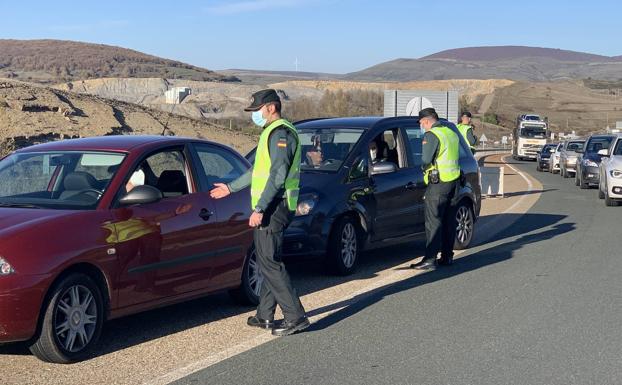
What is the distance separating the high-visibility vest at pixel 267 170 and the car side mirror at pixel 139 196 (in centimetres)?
78

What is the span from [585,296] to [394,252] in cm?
378

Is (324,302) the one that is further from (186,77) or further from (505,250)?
(186,77)

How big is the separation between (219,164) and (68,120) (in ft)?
80.3

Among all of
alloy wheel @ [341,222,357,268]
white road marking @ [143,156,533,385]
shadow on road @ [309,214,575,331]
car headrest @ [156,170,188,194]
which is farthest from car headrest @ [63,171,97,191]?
alloy wheel @ [341,222,357,268]

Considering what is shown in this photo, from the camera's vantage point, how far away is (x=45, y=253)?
20.2 ft

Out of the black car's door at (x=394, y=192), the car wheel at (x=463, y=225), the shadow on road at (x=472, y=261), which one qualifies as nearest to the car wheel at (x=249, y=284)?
the shadow on road at (x=472, y=261)

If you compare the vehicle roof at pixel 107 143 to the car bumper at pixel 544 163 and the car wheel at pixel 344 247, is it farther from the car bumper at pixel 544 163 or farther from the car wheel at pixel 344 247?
the car bumper at pixel 544 163

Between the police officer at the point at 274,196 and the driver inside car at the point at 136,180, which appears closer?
the police officer at the point at 274,196

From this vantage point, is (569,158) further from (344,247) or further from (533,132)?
(344,247)

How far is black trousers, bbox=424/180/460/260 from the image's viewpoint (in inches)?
420

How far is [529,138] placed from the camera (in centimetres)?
5894

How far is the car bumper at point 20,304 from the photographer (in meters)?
5.93

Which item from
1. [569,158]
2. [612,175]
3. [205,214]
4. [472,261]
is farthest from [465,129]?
[569,158]

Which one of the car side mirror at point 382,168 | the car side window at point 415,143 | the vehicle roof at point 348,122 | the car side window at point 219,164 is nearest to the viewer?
the car side window at point 219,164
